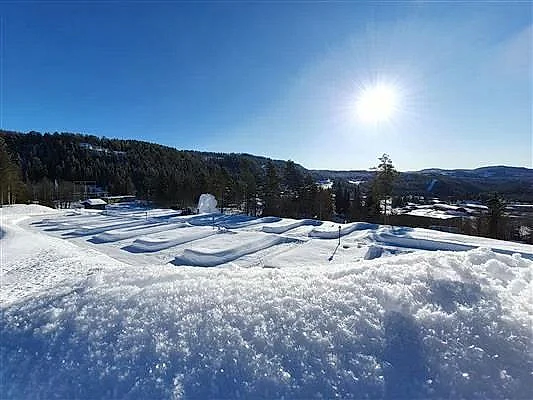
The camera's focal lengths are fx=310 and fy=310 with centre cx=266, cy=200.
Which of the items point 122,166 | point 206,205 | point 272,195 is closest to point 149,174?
point 122,166

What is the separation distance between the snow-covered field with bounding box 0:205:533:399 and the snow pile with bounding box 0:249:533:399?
12 millimetres

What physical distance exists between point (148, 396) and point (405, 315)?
2.59 metres

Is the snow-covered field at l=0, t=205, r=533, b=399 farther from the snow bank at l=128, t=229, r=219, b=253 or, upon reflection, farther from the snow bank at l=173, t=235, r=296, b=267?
the snow bank at l=128, t=229, r=219, b=253

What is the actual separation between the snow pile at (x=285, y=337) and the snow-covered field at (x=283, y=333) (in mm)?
12

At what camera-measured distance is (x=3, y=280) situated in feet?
33.3

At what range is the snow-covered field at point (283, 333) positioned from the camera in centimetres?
266

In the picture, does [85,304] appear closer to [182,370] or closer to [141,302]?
[141,302]

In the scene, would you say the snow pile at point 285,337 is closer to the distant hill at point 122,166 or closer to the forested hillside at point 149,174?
the forested hillside at point 149,174

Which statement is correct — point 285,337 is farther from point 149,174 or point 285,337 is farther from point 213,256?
point 149,174

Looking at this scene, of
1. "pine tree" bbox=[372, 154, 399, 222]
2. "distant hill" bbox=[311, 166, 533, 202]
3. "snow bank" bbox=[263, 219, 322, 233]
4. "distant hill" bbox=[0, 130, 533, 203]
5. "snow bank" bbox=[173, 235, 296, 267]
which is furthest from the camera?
"distant hill" bbox=[0, 130, 533, 203]

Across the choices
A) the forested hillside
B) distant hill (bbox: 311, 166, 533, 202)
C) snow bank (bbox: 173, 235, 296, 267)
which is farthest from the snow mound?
distant hill (bbox: 311, 166, 533, 202)

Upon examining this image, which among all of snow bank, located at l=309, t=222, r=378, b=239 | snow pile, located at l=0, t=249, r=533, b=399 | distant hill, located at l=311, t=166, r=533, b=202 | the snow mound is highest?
distant hill, located at l=311, t=166, r=533, b=202

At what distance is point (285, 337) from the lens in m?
3.11

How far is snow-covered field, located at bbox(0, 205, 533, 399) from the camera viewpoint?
2660 millimetres
